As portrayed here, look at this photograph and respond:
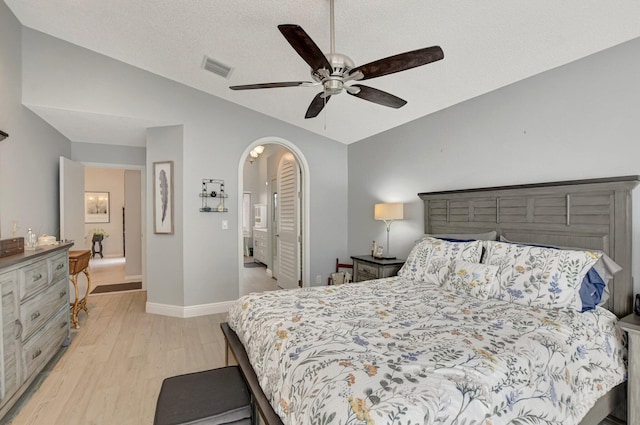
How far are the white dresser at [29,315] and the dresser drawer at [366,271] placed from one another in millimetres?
3183

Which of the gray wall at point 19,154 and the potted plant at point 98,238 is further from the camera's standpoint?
the potted plant at point 98,238

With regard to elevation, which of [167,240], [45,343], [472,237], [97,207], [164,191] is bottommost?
[45,343]

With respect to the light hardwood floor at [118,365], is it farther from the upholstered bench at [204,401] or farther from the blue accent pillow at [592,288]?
the blue accent pillow at [592,288]

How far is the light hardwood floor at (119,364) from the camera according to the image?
215 centimetres

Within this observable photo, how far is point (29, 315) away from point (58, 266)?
753 millimetres

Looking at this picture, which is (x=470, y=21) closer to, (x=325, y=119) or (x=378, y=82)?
(x=378, y=82)

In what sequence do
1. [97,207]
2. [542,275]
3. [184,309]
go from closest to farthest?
[542,275]
[184,309]
[97,207]

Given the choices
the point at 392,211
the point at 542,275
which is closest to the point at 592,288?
the point at 542,275

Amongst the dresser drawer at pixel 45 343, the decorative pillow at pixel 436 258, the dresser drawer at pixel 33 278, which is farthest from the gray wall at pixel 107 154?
the decorative pillow at pixel 436 258

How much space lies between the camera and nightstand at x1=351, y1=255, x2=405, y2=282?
12.0ft

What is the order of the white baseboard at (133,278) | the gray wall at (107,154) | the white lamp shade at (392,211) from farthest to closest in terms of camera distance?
the white baseboard at (133,278)
the gray wall at (107,154)
the white lamp shade at (392,211)

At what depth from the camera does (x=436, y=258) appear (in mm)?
2812

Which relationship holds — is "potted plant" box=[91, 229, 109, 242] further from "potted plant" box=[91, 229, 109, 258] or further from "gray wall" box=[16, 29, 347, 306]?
"gray wall" box=[16, 29, 347, 306]

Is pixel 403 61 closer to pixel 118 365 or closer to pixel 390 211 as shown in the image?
pixel 390 211
